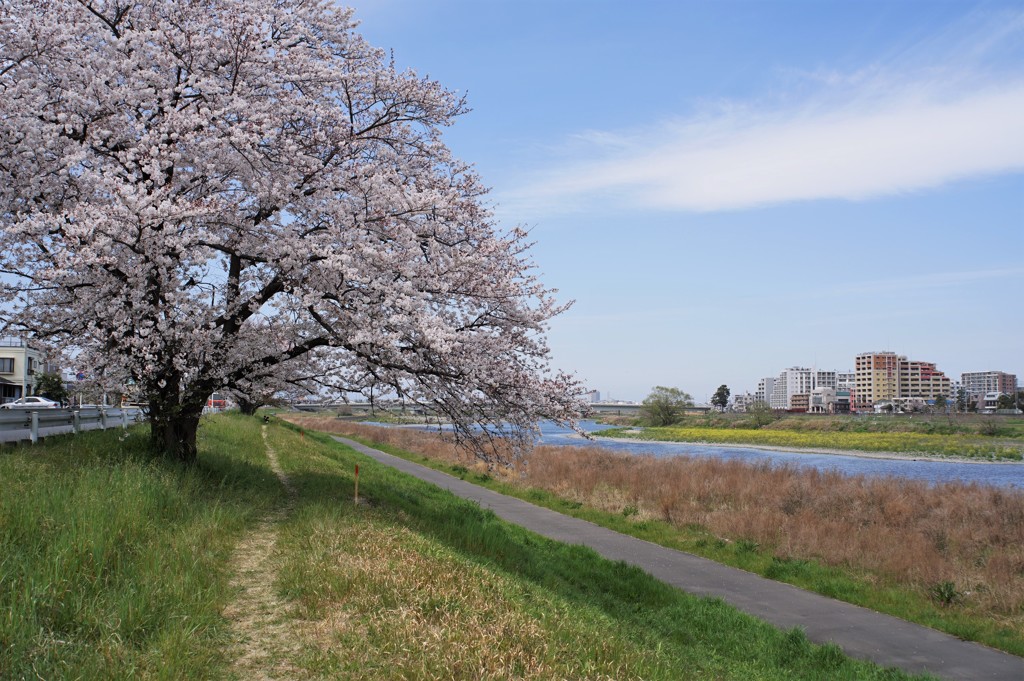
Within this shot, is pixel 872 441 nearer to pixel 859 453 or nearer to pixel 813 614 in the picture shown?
pixel 859 453

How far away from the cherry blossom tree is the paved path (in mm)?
4678

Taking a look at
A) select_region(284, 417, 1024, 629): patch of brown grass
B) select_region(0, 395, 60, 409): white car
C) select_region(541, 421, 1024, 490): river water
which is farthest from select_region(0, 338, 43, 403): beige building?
select_region(284, 417, 1024, 629): patch of brown grass

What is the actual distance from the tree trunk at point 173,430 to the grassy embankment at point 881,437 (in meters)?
53.7

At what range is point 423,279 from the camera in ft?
39.0

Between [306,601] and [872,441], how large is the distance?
67.1 meters

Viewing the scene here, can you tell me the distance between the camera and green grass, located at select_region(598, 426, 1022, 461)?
182ft

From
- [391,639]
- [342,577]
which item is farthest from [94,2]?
[391,639]

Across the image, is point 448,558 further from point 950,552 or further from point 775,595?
point 950,552

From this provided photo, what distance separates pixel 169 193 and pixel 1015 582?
1606 cm

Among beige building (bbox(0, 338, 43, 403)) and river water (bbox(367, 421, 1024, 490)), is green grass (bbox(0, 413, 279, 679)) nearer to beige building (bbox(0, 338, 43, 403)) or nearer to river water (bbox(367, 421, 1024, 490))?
river water (bbox(367, 421, 1024, 490))

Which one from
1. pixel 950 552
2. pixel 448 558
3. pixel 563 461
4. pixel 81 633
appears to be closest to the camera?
pixel 81 633

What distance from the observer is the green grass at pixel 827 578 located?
11.9 metres

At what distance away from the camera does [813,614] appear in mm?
12562

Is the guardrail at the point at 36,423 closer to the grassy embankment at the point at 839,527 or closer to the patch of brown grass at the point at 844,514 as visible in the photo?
the patch of brown grass at the point at 844,514
